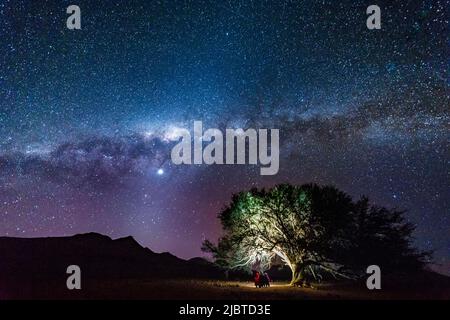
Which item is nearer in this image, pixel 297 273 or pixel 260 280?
pixel 297 273

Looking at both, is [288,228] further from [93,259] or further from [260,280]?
[93,259]

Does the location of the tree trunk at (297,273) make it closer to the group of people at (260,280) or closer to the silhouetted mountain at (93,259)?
the group of people at (260,280)

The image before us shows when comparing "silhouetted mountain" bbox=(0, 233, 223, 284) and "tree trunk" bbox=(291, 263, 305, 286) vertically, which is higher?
"tree trunk" bbox=(291, 263, 305, 286)

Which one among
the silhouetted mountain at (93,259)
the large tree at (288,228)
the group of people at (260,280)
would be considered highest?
the large tree at (288,228)

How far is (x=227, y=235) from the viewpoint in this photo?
36.6 m

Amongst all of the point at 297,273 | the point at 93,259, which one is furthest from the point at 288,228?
the point at 93,259

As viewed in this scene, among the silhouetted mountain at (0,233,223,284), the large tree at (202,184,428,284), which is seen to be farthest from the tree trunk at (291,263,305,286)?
the silhouetted mountain at (0,233,223,284)

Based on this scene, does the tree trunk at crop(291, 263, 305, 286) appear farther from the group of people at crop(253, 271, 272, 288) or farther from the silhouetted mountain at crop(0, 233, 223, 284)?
the silhouetted mountain at crop(0, 233, 223, 284)

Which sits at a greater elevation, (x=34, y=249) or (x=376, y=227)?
(x=376, y=227)

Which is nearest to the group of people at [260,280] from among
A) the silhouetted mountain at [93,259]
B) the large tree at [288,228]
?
the large tree at [288,228]
